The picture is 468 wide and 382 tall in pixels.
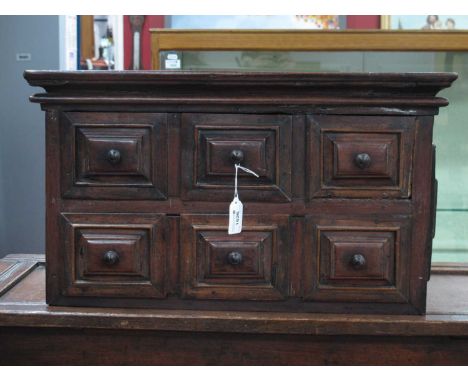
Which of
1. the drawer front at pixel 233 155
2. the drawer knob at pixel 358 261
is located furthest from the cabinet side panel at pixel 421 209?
the drawer front at pixel 233 155

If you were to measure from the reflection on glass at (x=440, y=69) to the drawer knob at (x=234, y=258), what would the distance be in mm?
1089

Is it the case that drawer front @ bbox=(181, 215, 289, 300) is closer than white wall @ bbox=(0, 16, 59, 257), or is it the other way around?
drawer front @ bbox=(181, 215, 289, 300)

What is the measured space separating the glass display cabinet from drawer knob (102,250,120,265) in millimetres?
1008

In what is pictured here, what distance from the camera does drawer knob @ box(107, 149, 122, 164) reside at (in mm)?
1300

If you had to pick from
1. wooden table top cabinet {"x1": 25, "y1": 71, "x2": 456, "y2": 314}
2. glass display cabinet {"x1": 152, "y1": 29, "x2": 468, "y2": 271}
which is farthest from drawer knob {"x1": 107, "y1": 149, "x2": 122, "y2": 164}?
glass display cabinet {"x1": 152, "y1": 29, "x2": 468, "y2": 271}

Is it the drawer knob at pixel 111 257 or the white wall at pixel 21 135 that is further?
the white wall at pixel 21 135

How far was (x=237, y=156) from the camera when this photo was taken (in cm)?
129

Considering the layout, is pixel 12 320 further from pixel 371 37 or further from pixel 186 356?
pixel 371 37

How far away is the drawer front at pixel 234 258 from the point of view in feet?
4.32

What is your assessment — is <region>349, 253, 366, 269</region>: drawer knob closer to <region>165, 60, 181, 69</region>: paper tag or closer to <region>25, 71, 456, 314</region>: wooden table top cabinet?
<region>25, 71, 456, 314</region>: wooden table top cabinet

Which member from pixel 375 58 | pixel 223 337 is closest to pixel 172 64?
pixel 375 58

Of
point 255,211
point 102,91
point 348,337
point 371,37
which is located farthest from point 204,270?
point 371,37

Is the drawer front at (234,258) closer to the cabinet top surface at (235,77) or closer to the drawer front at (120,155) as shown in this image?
the drawer front at (120,155)

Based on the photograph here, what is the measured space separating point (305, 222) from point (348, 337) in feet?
0.87
